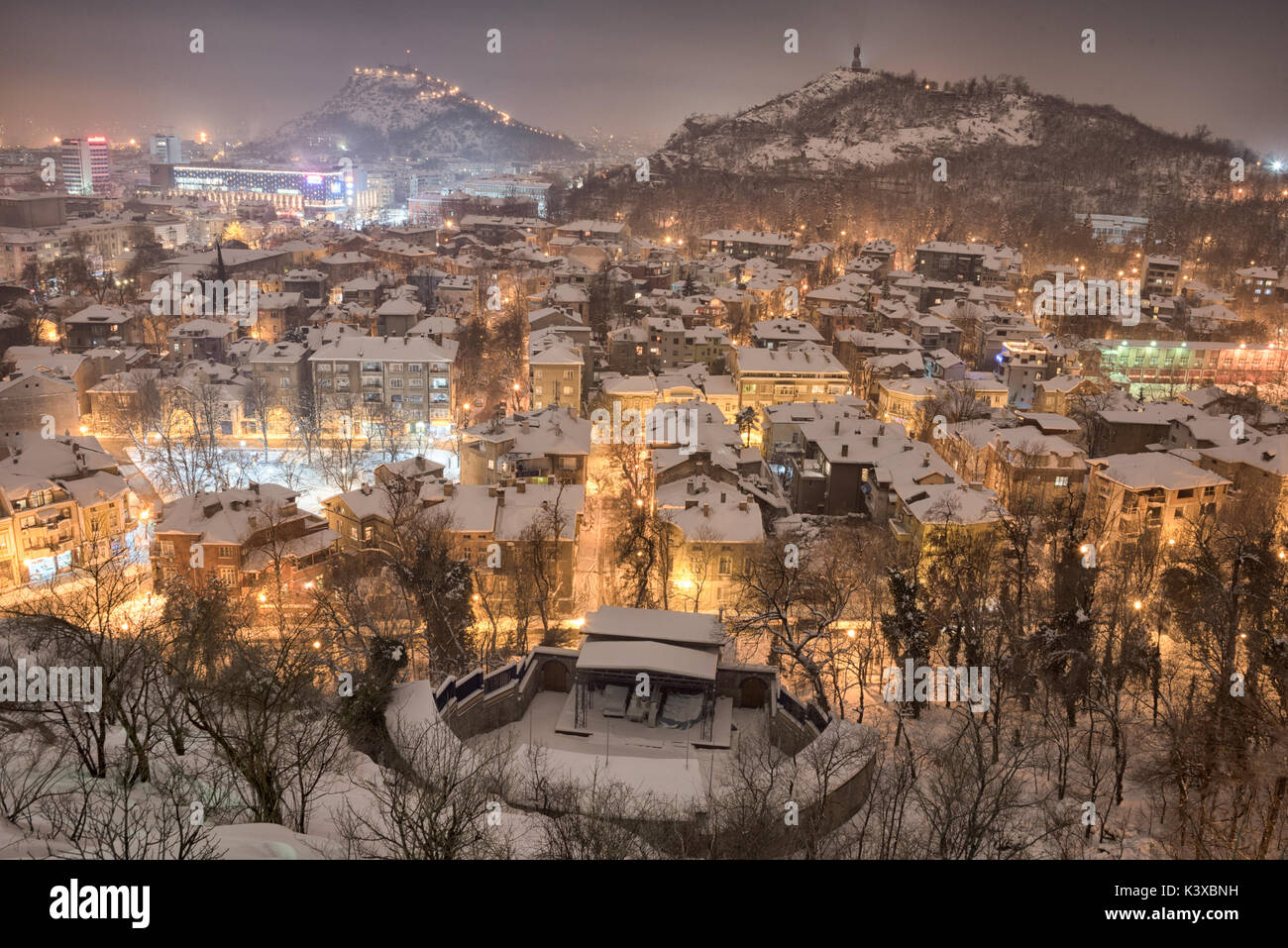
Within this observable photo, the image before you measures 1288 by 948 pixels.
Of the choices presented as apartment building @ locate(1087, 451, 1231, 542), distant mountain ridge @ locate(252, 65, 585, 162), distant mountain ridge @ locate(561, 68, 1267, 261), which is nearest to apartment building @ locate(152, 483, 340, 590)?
apartment building @ locate(1087, 451, 1231, 542)

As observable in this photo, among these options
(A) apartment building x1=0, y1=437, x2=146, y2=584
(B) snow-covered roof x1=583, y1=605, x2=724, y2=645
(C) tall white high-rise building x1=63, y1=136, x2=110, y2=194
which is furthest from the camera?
(C) tall white high-rise building x1=63, y1=136, x2=110, y2=194

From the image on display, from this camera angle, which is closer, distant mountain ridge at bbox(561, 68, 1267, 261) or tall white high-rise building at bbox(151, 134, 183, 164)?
distant mountain ridge at bbox(561, 68, 1267, 261)

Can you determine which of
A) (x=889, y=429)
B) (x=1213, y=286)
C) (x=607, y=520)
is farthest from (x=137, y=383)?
(x=1213, y=286)

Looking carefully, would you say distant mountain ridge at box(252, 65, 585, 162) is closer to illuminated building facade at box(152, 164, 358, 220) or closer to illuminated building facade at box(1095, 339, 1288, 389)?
illuminated building facade at box(152, 164, 358, 220)

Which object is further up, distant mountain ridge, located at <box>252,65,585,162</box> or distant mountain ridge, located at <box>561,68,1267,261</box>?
distant mountain ridge, located at <box>252,65,585,162</box>

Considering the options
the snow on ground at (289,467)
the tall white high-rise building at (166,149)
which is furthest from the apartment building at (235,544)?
the tall white high-rise building at (166,149)

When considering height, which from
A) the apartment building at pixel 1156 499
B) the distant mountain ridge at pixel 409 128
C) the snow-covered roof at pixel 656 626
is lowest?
the snow-covered roof at pixel 656 626

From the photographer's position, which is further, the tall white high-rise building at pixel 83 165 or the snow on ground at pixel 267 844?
the tall white high-rise building at pixel 83 165

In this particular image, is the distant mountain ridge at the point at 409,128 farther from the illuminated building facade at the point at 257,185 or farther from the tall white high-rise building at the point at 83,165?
the tall white high-rise building at the point at 83,165

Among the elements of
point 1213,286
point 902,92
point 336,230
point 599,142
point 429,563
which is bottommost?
point 429,563

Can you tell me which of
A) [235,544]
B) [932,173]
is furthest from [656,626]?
[932,173]
